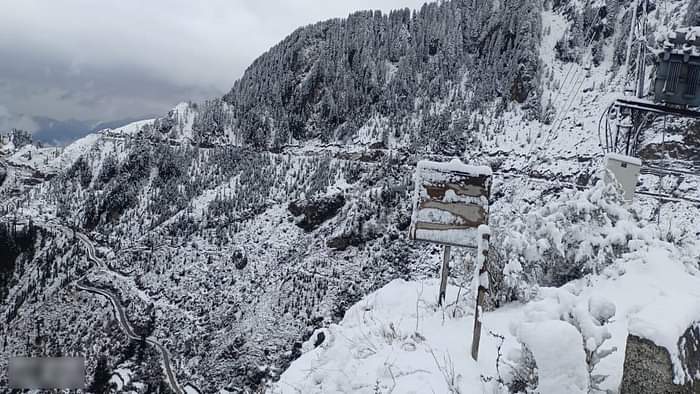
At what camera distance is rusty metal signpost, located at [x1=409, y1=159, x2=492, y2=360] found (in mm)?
5648

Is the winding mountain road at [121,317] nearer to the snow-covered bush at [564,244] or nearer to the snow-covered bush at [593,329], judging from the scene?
the snow-covered bush at [564,244]

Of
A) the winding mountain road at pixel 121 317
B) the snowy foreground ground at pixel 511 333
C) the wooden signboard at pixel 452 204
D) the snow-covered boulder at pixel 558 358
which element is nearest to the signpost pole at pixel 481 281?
the snowy foreground ground at pixel 511 333

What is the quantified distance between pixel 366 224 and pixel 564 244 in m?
26.9

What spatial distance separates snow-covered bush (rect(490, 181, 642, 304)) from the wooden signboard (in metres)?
0.62

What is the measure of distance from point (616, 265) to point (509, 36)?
4581 centimetres

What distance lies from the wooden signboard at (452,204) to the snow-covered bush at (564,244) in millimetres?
618

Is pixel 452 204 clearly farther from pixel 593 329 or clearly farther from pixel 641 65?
pixel 641 65

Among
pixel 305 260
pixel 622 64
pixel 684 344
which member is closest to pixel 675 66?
pixel 684 344

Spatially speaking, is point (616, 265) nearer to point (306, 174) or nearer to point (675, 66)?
point (675, 66)

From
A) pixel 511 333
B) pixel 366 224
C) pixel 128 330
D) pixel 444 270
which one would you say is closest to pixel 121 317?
pixel 128 330

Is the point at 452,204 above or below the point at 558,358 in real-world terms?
above

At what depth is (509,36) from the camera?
44.7m

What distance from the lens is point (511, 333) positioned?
9.00ft

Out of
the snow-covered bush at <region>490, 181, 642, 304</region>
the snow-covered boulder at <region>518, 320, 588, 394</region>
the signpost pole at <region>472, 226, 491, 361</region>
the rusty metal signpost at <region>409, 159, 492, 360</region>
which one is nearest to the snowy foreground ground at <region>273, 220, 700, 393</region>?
the snow-covered boulder at <region>518, 320, 588, 394</region>
